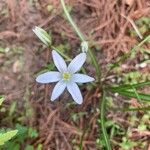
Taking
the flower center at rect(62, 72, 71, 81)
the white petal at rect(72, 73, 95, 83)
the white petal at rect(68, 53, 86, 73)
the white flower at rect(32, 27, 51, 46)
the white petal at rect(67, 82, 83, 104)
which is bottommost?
the white petal at rect(67, 82, 83, 104)

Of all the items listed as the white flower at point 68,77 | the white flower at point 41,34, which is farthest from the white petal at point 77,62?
the white flower at point 41,34

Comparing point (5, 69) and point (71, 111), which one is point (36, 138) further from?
point (5, 69)

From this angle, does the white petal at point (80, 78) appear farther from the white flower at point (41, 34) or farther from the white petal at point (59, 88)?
the white flower at point (41, 34)

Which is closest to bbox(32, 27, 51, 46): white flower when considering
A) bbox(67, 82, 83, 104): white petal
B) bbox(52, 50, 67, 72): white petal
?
bbox(52, 50, 67, 72): white petal

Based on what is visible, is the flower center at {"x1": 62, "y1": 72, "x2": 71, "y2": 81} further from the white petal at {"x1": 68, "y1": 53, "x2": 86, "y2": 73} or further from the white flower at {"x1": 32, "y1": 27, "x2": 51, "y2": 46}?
the white flower at {"x1": 32, "y1": 27, "x2": 51, "y2": 46}

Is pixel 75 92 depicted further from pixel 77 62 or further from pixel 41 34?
pixel 41 34

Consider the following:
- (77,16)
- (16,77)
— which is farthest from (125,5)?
(16,77)

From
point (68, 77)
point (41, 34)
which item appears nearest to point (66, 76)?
point (68, 77)
